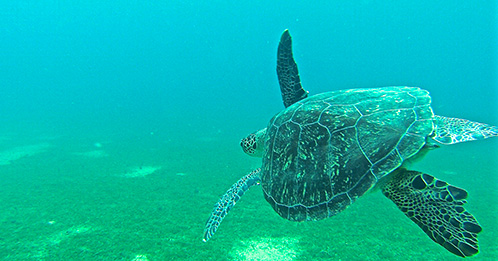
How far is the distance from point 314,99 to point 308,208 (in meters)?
1.35

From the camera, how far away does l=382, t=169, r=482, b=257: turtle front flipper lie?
1.91 meters

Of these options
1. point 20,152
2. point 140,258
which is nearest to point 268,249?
point 140,258

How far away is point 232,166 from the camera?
9.75 meters

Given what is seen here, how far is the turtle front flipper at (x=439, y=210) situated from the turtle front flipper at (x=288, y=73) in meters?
2.13

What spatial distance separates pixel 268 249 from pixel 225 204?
5.19 ft

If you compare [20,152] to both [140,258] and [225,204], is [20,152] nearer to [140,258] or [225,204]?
[140,258]

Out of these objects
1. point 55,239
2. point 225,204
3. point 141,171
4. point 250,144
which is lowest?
point 141,171

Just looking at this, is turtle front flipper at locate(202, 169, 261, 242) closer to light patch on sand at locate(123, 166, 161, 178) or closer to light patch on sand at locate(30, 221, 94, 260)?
light patch on sand at locate(30, 221, 94, 260)

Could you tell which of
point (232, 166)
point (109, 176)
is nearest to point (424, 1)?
point (232, 166)

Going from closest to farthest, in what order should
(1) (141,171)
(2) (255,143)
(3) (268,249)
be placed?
1. (2) (255,143)
2. (3) (268,249)
3. (1) (141,171)

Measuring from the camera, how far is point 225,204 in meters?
3.55

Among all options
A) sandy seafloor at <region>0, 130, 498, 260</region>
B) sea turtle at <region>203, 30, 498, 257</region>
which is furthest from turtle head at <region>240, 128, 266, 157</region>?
sandy seafloor at <region>0, 130, 498, 260</region>

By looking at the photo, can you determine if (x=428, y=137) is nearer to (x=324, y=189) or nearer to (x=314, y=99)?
(x=324, y=189)

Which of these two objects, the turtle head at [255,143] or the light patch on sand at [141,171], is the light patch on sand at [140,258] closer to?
the turtle head at [255,143]
